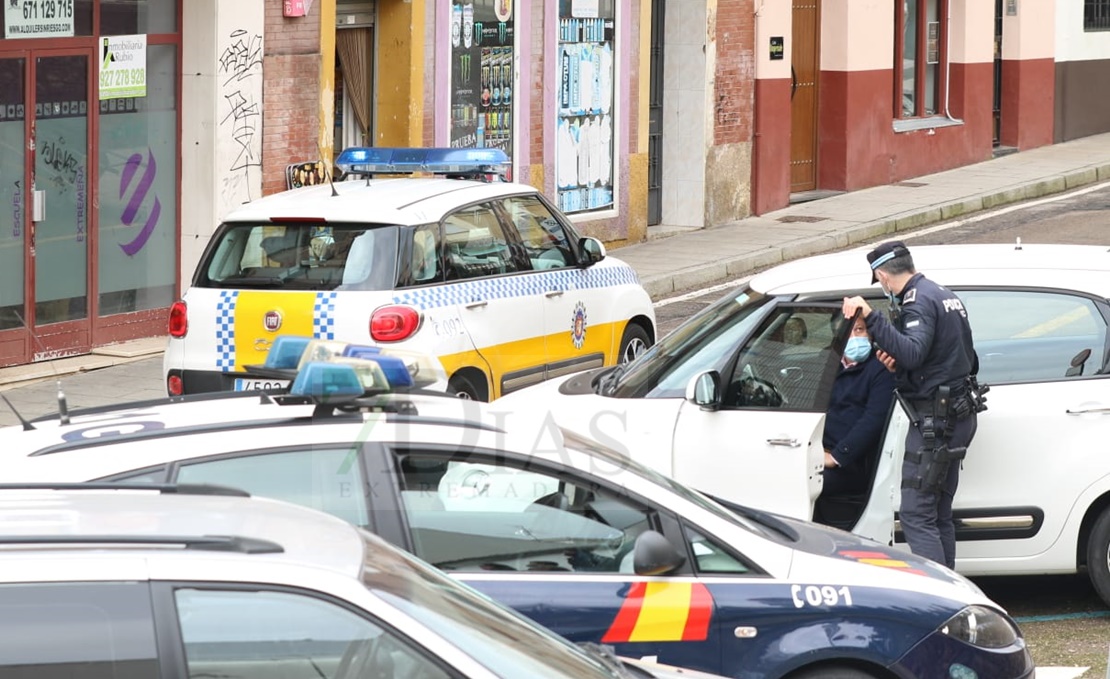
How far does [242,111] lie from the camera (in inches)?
607

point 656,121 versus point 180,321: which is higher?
point 656,121

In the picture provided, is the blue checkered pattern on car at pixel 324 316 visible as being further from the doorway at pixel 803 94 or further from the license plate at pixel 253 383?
the doorway at pixel 803 94

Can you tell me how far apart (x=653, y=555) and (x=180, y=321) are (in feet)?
17.9

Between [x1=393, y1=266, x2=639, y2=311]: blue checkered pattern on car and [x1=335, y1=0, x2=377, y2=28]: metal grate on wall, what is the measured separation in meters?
5.97

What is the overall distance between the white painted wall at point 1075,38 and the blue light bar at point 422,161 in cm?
1857

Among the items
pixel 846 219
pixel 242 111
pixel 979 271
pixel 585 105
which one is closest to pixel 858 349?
pixel 979 271

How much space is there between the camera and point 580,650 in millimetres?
4625

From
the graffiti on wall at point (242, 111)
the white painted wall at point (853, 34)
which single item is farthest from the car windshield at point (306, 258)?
the white painted wall at point (853, 34)

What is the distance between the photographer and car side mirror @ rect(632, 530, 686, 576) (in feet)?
17.9

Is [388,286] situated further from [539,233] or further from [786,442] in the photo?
[786,442]

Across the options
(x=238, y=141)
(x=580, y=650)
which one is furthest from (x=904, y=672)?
(x=238, y=141)

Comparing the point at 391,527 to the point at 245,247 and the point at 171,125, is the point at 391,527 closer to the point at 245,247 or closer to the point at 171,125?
the point at 245,247

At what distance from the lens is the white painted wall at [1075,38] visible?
28141 mm

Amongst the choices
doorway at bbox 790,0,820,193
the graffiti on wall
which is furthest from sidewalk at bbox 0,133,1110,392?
the graffiti on wall
